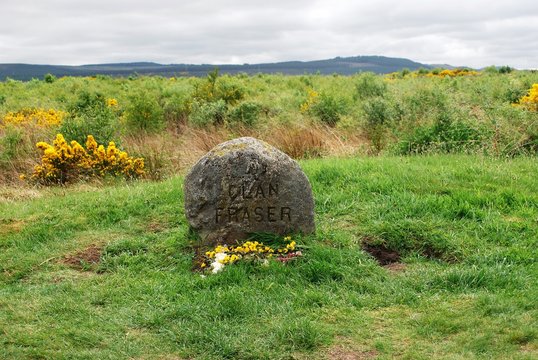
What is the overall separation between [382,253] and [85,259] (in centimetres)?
352

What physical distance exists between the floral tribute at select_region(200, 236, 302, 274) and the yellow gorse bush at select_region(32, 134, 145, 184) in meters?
5.54

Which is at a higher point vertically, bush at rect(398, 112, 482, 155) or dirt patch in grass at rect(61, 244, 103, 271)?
bush at rect(398, 112, 482, 155)

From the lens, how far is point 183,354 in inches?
183

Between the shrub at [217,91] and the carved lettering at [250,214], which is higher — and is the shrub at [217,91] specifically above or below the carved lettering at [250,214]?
above

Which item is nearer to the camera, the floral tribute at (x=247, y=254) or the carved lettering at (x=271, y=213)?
the floral tribute at (x=247, y=254)

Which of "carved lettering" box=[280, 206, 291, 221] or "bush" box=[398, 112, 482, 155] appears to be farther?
"bush" box=[398, 112, 482, 155]

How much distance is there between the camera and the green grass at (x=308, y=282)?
15.6 feet

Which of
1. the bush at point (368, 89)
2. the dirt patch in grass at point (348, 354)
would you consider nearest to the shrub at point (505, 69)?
the bush at point (368, 89)

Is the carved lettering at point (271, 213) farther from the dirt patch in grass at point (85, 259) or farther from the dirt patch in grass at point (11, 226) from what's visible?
the dirt patch in grass at point (11, 226)

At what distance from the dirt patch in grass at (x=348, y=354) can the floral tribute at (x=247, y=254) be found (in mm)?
1633

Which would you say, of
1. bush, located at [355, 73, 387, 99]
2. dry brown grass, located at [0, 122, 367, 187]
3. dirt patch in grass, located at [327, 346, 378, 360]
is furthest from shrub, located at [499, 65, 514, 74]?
dirt patch in grass, located at [327, 346, 378, 360]

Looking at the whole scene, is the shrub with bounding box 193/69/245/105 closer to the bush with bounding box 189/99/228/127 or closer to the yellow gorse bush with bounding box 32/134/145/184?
the bush with bounding box 189/99/228/127

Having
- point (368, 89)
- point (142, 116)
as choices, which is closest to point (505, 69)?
point (368, 89)

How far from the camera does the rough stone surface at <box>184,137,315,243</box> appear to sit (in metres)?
6.54
